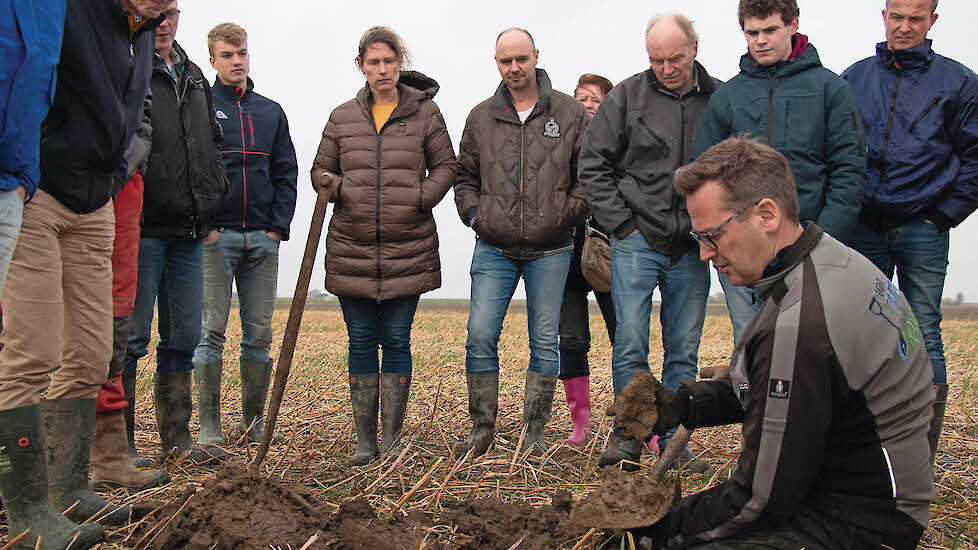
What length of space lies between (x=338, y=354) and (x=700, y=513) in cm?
682

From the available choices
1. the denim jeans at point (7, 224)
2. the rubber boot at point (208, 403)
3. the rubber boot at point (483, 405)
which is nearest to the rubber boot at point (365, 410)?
the rubber boot at point (483, 405)

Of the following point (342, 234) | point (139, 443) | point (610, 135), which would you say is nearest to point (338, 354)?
point (139, 443)

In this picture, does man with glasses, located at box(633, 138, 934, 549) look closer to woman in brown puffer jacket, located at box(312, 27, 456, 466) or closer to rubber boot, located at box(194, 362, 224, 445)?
woman in brown puffer jacket, located at box(312, 27, 456, 466)

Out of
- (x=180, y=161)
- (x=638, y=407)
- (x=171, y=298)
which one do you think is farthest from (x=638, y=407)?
(x=180, y=161)

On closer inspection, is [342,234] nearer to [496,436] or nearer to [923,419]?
[496,436]

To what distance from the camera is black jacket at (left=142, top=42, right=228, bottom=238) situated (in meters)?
4.24

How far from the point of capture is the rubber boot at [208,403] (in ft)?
15.7

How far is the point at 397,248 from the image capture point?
455 centimetres

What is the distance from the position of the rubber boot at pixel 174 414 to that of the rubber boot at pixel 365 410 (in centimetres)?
83

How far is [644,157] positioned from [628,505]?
2.30 metres

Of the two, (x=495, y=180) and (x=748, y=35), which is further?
(x=495, y=180)

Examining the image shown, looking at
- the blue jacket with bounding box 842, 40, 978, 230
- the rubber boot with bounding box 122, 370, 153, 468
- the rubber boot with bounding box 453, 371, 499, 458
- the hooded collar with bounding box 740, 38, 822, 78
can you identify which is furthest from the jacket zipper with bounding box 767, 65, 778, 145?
the rubber boot with bounding box 122, 370, 153, 468

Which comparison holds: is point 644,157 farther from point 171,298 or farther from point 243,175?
point 171,298

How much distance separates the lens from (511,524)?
3162 millimetres
